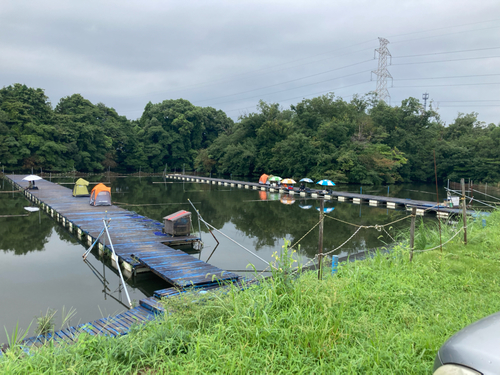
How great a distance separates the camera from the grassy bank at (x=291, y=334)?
3.20 m

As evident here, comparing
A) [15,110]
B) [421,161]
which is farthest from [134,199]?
[421,161]

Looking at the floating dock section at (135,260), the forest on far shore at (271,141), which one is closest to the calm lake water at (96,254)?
the floating dock section at (135,260)

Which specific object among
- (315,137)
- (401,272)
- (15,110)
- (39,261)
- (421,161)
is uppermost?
(15,110)

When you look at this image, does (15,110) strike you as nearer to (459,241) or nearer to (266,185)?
(266,185)

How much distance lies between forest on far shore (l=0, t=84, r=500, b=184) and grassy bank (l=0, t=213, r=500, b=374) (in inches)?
1210

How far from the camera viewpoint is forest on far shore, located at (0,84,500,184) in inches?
1458

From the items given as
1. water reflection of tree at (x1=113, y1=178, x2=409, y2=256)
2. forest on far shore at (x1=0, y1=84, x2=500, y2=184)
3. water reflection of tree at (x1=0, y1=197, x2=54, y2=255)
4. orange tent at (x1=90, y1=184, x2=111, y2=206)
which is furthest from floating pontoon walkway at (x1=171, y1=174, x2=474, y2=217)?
water reflection of tree at (x1=0, y1=197, x2=54, y2=255)

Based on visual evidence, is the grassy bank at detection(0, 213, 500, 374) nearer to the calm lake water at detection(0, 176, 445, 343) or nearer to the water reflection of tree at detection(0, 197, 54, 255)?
the calm lake water at detection(0, 176, 445, 343)

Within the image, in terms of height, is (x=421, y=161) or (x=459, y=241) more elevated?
(x=421, y=161)

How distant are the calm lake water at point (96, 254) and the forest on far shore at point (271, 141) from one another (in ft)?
Answer: 53.4

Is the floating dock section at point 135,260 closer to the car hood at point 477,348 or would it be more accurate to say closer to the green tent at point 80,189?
the green tent at point 80,189

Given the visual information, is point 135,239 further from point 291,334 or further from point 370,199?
point 370,199

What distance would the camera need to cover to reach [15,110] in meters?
38.5

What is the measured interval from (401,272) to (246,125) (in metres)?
39.7
